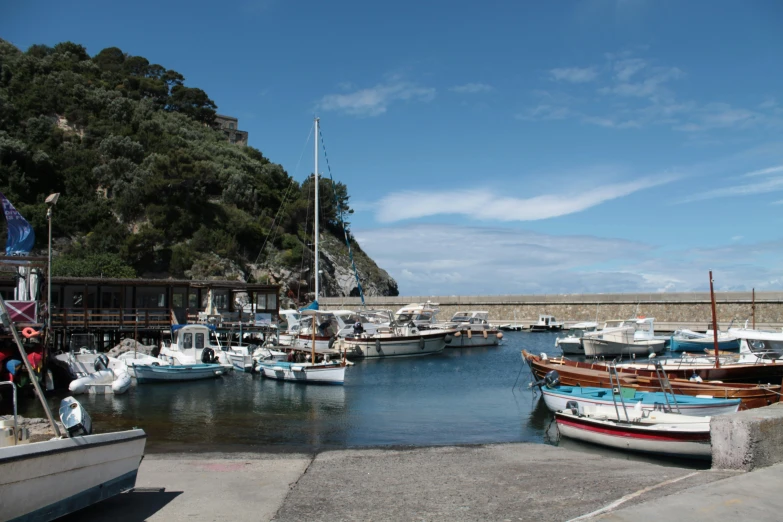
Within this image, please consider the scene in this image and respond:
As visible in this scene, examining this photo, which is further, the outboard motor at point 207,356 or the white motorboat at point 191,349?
the white motorboat at point 191,349

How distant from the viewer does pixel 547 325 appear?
69438 mm

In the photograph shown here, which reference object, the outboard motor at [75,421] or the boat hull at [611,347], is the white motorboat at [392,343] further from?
the outboard motor at [75,421]

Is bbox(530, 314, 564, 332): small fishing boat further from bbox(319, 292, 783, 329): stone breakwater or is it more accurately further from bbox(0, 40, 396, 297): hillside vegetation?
bbox(0, 40, 396, 297): hillside vegetation

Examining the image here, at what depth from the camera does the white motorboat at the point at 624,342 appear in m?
43.2

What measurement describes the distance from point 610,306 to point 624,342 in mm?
24912

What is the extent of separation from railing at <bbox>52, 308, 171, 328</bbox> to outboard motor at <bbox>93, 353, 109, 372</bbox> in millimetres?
5918

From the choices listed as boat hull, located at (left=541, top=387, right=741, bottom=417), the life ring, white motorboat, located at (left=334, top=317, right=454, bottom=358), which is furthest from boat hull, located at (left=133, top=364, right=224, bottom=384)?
boat hull, located at (left=541, top=387, right=741, bottom=417)

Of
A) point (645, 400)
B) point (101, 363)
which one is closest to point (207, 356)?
point (101, 363)

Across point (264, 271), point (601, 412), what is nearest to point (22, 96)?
point (264, 271)

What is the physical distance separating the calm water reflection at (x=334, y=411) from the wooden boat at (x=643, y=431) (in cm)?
Answer: 175

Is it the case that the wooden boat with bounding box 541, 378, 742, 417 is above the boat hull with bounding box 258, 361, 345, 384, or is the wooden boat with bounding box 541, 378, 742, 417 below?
above

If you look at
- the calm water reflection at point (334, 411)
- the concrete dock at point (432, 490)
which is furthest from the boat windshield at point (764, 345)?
the concrete dock at point (432, 490)

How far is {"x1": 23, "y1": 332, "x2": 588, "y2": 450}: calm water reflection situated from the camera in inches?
719

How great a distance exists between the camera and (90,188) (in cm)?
7244
